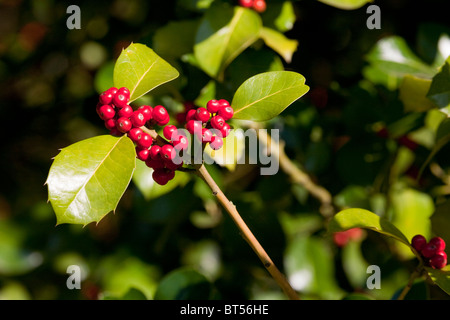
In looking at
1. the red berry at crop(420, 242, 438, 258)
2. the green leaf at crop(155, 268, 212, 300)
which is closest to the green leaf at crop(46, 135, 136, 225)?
the green leaf at crop(155, 268, 212, 300)

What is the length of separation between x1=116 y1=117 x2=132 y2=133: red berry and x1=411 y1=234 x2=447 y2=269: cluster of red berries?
0.55 metres

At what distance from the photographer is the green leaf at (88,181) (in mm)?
724

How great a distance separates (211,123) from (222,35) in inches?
13.6

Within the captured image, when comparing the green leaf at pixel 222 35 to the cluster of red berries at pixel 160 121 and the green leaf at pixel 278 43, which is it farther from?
the cluster of red berries at pixel 160 121

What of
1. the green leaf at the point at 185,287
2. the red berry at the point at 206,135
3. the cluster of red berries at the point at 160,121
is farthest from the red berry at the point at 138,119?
the green leaf at the point at 185,287

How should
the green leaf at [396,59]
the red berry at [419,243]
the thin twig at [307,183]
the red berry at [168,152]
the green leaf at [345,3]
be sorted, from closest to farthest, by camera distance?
the red berry at [168,152] < the red berry at [419,243] < the green leaf at [345,3] < the green leaf at [396,59] < the thin twig at [307,183]

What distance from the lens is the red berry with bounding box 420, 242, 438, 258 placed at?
0.80 m

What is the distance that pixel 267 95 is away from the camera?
795 mm

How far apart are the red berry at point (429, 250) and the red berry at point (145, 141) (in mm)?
509

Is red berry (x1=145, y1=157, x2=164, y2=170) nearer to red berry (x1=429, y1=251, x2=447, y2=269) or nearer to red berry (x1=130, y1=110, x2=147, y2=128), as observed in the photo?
red berry (x1=130, y1=110, x2=147, y2=128)

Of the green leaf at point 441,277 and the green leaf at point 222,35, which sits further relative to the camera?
the green leaf at point 222,35

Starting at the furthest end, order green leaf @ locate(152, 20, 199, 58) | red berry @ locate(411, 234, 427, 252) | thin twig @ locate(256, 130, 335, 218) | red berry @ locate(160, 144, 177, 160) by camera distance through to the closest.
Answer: thin twig @ locate(256, 130, 335, 218) → green leaf @ locate(152, 20, 199, 58) → red berry @ locate(411, 234, 427, 252) → red berry @ locate(160, 144, 177, 160)

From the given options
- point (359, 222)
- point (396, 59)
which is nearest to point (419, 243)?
point (359, 222)
